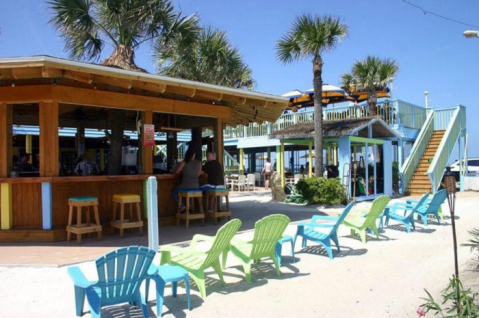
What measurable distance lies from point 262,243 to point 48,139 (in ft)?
15.4

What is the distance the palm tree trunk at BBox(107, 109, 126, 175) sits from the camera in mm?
9625

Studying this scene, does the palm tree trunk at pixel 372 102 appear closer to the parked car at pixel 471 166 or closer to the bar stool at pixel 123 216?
the parked car at pixel 471 166

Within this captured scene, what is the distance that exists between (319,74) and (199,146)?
5.25m

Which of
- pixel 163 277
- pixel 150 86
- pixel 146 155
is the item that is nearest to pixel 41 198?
pixel 146 155

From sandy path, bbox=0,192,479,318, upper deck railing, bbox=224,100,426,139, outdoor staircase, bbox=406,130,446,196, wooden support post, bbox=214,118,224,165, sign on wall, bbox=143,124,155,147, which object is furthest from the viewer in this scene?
upper deck railing, bbox=224,100,426,139

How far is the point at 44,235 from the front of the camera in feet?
25.0

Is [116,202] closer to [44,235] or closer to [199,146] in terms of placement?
[44,235]

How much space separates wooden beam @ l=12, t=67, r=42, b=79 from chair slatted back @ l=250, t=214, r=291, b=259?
15.8ft

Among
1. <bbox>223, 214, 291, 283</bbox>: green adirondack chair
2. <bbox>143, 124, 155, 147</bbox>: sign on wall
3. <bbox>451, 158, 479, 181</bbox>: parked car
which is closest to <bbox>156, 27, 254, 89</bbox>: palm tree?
<bbox>143, 124, 155, 147</bbox>: sign on wall

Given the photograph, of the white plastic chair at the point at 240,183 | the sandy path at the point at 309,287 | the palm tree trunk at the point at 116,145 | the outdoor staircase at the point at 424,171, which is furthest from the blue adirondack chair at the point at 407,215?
the white plastic chair at the point at 240,183

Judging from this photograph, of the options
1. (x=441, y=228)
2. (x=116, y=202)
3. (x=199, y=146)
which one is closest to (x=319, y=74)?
(x=199, y=146)

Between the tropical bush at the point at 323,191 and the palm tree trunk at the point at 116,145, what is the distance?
6.38m

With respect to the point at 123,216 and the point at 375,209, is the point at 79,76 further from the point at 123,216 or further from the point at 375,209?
the point at 375,209

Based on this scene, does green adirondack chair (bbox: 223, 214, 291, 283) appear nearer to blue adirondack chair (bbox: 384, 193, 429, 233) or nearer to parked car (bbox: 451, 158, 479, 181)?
blue adirondack chair (bbox: 384, 193, 429, 233)
